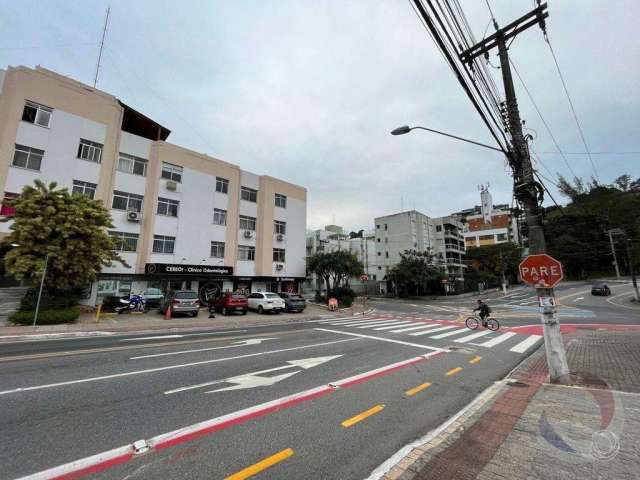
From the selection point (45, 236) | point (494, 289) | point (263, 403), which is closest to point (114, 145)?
point (45, 236)

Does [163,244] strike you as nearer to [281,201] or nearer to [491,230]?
[281,201]

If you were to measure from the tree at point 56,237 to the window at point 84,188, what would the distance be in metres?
5.61

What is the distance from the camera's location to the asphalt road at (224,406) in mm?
3299

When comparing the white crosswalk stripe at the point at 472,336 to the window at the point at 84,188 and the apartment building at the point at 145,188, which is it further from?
the window at the point at 84,188

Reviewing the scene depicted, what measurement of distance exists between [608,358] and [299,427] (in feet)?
31.9

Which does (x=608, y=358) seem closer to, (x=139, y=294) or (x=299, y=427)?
(x=299, y=427)

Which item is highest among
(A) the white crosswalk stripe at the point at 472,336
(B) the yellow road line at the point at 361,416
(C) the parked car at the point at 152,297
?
(C) the parked car at the point at 152,297

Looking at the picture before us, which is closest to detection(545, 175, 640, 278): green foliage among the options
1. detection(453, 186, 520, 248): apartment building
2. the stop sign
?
detection(453, 186, 520, 248): apartment building

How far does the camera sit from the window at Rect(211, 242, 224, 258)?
2712 centimetres

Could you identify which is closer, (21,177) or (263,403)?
(263,403)

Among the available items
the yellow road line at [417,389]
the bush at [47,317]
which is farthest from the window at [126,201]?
the yellow road line at [417,389]

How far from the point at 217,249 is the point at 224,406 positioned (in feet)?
79.1

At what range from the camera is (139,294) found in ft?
70.4

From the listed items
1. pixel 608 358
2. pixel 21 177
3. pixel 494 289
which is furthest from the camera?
pixel 494 289
